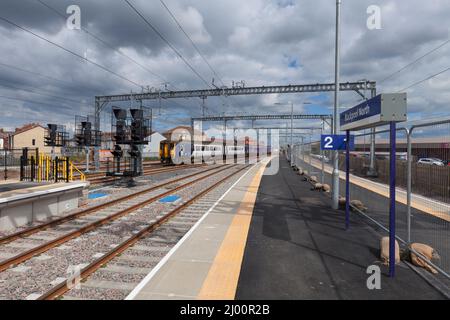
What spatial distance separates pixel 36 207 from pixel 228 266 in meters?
6.52

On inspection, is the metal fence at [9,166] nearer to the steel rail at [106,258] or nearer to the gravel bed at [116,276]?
the steel rail at [106,258]

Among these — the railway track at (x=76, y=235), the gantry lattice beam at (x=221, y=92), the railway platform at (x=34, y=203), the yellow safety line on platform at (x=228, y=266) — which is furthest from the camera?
the gantry lattice beam at (x=221, y=92)

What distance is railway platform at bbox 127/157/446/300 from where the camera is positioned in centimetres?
417

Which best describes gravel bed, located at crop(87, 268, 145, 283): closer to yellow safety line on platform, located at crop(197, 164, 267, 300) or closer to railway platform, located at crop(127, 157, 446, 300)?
railway platform, located at crop(127, 157, 446, 300)

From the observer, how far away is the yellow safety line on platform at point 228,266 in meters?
4.12

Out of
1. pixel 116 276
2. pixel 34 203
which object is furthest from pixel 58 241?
pixel 34 203

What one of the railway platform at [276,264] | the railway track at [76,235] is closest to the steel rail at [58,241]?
the railway track at [76,235]

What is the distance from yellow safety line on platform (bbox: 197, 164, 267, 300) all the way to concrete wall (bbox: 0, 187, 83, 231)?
5544 millimetres

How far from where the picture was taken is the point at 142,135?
1519cm

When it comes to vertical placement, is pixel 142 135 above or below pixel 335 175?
above

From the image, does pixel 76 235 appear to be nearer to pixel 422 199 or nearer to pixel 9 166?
pixel 422 199
